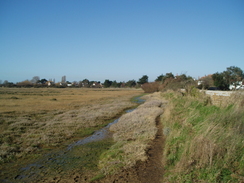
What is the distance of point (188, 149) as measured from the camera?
6277 mm

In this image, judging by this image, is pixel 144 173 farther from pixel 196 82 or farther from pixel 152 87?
pixel 152 87

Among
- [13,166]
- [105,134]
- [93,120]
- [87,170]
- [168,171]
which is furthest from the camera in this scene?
[93,120]

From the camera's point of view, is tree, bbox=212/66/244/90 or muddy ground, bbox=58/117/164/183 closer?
muddy ground, bbox=58/117/164/183

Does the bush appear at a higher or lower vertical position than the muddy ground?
higher

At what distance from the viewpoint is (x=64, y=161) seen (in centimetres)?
812

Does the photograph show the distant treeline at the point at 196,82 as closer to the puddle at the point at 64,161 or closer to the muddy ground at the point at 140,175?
the muddy ground at the point at 140,175

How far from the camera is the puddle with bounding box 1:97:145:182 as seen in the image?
6874 mm

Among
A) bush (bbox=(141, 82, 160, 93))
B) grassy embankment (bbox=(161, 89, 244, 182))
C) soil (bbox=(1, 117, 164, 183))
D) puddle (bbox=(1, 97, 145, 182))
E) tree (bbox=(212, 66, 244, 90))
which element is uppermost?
tree (bbox=(212, 66, 244, 90))

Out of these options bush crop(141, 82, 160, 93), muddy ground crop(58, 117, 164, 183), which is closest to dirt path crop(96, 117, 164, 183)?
muddy ground crop(58, 117, 164, 183)

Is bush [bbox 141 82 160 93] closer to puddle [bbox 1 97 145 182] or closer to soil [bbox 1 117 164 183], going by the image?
puddle [bbox 1 97 145 182]

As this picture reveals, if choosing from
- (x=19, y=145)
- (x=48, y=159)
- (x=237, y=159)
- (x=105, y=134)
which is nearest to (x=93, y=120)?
(x=105, y=134)

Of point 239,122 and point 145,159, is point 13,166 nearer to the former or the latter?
point 145,159

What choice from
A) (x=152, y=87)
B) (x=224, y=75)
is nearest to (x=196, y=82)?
(x=224, y=75)

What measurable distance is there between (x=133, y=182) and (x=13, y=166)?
5066 mm
